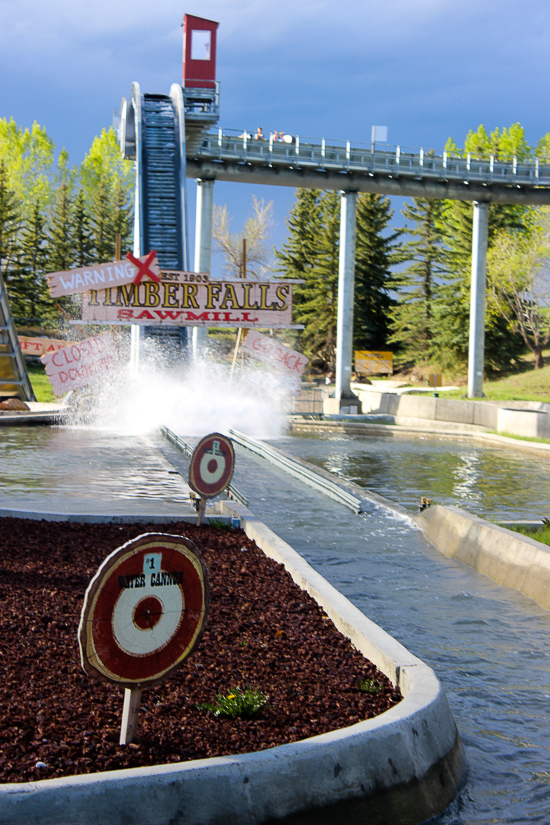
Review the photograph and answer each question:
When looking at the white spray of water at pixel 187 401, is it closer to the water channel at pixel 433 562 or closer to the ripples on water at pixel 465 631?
the water channel at pixel 433 562

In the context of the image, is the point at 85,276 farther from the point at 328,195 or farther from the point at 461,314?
the point at 328,195

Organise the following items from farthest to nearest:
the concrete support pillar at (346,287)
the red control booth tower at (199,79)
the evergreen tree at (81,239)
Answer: the evergreen tree at (81,239) → the concrete support pillar at (346,287) → the red control booth tower at (199,79)

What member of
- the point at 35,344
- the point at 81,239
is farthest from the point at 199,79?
the point at 81,239

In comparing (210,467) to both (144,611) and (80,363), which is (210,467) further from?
(80,363)

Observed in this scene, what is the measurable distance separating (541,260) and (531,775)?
182 feet

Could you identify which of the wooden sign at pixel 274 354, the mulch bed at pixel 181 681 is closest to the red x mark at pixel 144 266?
the wooden sign at pixel 274 354

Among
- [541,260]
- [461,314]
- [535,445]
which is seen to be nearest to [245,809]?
[535,445]

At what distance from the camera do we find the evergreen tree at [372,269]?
6912cm

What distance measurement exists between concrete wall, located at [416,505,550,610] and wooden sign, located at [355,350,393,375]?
54076 millimetres

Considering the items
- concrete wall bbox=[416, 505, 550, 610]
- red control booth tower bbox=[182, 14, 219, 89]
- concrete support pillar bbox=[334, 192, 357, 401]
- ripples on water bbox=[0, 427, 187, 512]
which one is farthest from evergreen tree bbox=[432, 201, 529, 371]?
concrete wall bbox=[416, 505, 550, 610]

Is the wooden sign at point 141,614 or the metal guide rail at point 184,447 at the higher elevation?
the wooden sign at point 141,614

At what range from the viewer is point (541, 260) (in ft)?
182

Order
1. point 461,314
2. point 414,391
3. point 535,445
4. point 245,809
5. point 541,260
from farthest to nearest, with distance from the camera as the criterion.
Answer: point 461,314 < point 541,260 < point 414,391 < point 535,445 < point 245,809

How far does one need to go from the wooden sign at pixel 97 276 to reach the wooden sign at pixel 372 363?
39108mm
